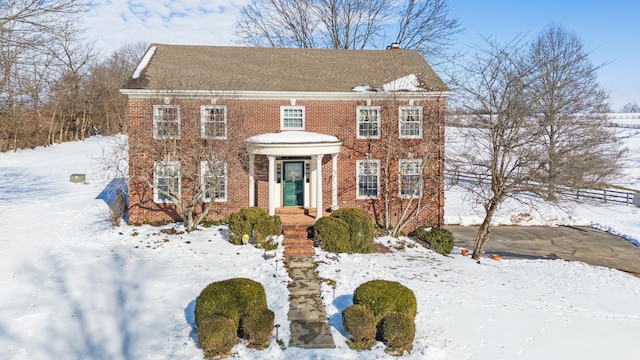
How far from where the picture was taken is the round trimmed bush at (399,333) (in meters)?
7.36

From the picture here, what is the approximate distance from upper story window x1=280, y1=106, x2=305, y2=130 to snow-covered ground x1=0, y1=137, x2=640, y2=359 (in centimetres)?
527

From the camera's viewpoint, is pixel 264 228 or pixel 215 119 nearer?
pixel 264 228

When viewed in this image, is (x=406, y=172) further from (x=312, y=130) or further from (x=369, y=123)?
(x=312, y=130)

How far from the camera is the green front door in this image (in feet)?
56.8

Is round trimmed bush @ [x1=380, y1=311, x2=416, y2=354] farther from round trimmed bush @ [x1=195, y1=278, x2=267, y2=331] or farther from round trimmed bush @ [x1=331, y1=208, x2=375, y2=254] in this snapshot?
round trimmed bush @ [x1=331, y1=208, x2=375, y2=254]

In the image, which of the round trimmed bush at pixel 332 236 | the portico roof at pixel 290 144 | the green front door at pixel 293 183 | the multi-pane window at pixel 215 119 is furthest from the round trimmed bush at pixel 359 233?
the multi-pane window at pixel 215 119

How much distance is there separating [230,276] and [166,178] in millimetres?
5881

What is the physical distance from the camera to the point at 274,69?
18234 millimetres

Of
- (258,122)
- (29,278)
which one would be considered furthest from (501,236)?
(29,278)

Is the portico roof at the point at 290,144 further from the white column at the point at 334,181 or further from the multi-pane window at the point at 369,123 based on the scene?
the multi-pane window at the point at 369,123

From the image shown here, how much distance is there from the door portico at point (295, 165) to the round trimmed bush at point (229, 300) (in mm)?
7409

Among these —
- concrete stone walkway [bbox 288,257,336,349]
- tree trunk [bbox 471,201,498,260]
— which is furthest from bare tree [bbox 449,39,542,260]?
concrete stone walkway [bbox 288,257,336,349]

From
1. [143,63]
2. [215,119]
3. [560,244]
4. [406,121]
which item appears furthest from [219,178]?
[560,244]

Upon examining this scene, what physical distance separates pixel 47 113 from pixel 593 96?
4789 centimetres
